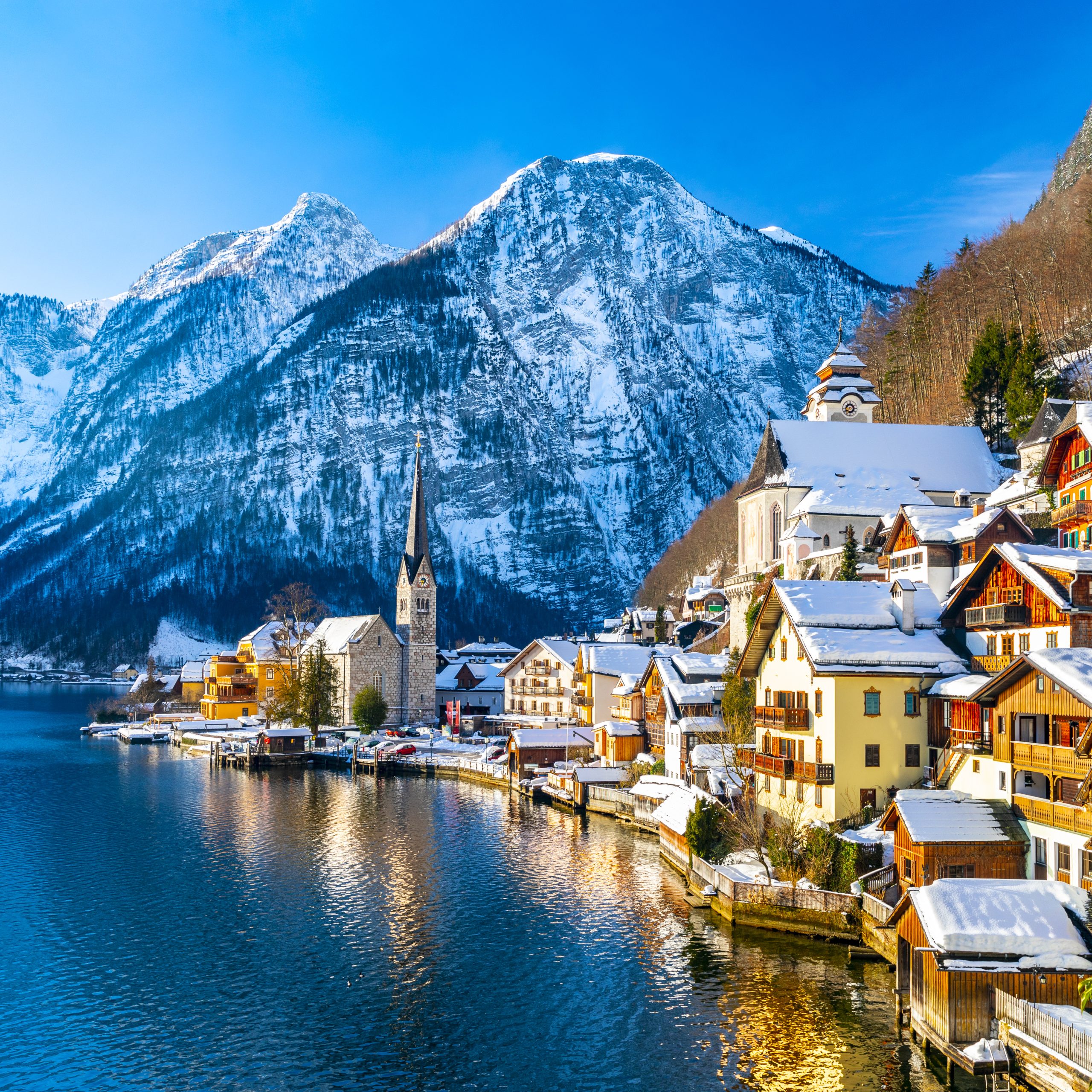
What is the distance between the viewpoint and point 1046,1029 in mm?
21016

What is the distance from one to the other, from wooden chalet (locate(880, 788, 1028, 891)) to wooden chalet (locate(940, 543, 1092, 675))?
4.61 meters

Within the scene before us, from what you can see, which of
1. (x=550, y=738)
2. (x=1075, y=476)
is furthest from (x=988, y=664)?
(x=550, y=738)

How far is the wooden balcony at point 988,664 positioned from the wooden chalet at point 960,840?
640 centimetres

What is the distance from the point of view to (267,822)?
58031 mm

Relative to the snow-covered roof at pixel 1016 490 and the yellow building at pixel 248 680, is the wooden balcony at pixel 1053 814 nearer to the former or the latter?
the snow-covered roof at pixel 1016 490

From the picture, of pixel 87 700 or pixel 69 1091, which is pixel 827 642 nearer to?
pixel 69 1091

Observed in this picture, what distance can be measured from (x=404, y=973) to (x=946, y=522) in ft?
102

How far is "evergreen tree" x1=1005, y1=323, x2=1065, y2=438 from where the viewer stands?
63.3m

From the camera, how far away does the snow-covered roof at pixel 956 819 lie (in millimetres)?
28500

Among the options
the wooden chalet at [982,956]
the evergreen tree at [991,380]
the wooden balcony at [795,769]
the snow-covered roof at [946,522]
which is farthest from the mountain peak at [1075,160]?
the wooden chalet at [982,956]

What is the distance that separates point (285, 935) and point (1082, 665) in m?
28.1

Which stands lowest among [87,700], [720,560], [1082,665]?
→ [87,700]

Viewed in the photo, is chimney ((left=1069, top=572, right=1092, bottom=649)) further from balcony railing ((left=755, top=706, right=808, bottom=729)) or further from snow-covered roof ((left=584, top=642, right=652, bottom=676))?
snow-covered roof ((left=584, top=642, right=652, bottom=676))

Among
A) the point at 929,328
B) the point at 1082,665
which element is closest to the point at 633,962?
the point at 1082,665
